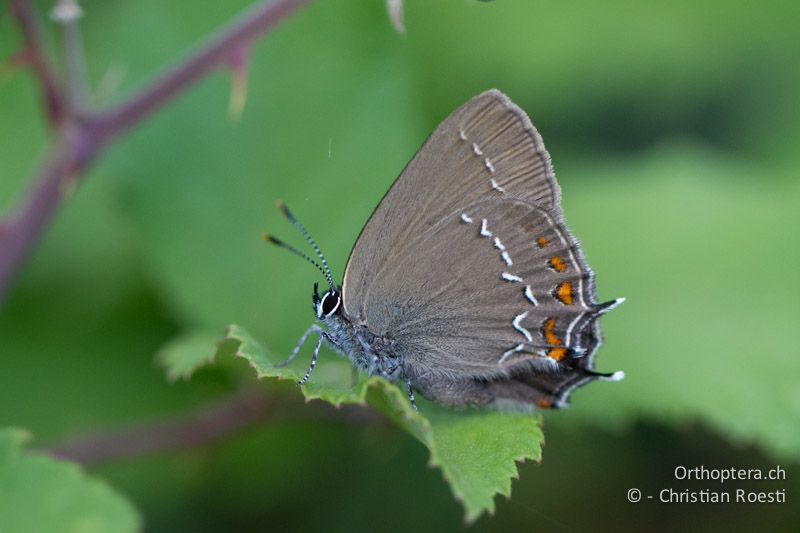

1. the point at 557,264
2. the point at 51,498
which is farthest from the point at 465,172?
the point at 51,498

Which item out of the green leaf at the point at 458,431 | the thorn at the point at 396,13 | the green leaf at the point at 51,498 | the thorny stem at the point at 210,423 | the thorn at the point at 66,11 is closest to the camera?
the green leaf at the point at 51,498

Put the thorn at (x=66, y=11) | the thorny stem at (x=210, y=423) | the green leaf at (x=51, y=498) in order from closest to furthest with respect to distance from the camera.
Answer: the green leaf at (x=51, y=498), the thorn at (x=66, y=11), the thorny stem at (x=210, y=423)

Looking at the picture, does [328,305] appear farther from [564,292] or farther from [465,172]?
[564,292]

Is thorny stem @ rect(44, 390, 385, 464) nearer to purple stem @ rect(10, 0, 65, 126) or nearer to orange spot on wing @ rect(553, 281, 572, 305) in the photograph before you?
orange spot on wing @ rect(553, 281, 572, 305)

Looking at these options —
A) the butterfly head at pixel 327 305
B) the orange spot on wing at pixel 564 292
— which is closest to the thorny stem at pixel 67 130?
the butterfly head at pixel 327 305

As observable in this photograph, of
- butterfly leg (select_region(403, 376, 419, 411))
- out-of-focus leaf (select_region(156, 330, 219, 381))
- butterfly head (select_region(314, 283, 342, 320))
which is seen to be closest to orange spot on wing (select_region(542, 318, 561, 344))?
butterfly leg (select_region(403, 376, 419, 411))

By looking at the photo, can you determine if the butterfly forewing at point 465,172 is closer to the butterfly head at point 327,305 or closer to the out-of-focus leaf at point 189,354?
the butterfly head at point 327,305
